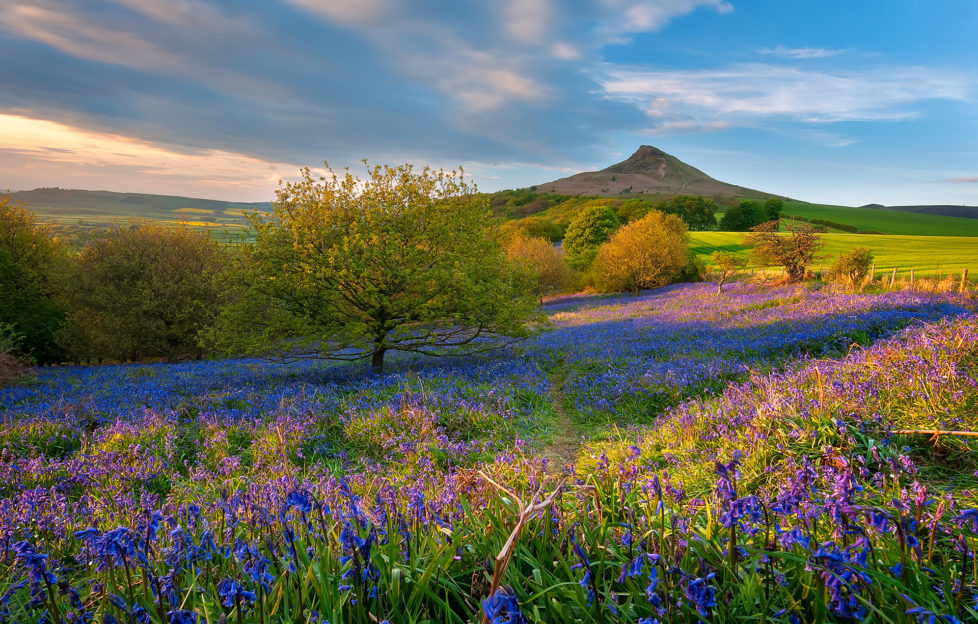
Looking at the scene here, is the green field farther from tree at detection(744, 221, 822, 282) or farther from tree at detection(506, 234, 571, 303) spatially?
tree at detection(506, 234, 571, 303)

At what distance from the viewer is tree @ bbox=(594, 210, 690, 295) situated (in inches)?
1490

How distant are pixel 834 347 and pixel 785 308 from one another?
777 centimetres

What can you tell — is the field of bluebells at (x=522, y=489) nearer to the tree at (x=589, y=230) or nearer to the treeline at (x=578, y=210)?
the treeline at (x=578, y=210)

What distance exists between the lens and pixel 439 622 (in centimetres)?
188

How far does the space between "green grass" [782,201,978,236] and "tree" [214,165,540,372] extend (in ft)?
267

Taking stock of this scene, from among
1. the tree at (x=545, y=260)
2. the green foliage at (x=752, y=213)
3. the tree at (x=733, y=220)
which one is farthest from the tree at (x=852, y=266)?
the green foliage at (x=752, y=213)

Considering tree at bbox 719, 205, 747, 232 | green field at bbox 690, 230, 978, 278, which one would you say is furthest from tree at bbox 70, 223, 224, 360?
tree at bbox 719, 205, 747, 232

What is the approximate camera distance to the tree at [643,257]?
37844mm

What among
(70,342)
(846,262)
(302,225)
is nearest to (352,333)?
(302,225)

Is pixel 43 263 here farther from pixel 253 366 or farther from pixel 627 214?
pixel 627 214

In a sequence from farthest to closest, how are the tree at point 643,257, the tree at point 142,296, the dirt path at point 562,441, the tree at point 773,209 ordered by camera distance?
the tree at point 773,209
the tree at point 643,257
the tree at point 142,296
the dirt path at point 562,441

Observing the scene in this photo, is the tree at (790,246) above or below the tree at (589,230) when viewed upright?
below

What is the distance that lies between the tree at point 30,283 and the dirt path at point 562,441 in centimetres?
2583

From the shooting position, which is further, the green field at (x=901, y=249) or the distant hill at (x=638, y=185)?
the distant hill at (x=638, y=185)
